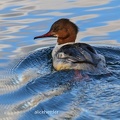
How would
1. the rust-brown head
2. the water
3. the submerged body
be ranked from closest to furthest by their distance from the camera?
the water → the submerged body → the rust-brown head

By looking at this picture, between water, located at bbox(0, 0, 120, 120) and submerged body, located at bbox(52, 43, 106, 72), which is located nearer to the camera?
water, located at bbox(0, 0, 120, 120)

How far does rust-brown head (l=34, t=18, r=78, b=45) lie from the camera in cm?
1161

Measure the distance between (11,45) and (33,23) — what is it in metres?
1.44

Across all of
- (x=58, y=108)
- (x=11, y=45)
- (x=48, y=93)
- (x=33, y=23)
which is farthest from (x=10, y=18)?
(x=58, y=108)

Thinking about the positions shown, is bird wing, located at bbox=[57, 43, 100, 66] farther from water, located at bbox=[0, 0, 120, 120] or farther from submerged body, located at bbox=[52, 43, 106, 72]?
water, located at bbox=[0, 0, 120, 120]

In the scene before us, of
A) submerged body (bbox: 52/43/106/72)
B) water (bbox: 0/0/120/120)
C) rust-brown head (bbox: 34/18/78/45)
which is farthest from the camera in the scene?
rust-brown head (bbox: 34/18/78/45)

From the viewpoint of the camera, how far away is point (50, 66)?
10.9 m

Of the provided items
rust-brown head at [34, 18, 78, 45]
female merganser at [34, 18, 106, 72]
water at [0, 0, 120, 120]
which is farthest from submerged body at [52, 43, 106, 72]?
rust-brown head at [34, 18, 78, 45]

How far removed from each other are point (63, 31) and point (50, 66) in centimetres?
120

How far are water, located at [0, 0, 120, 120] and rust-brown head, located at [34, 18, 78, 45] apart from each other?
352 mm

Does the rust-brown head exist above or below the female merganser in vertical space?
above

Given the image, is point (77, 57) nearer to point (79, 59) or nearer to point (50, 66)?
point (79, 59)

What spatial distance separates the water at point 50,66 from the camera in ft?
26.5

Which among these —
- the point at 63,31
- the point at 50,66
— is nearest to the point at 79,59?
the point at 50,66
